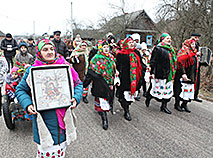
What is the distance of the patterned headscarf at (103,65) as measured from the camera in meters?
3.85

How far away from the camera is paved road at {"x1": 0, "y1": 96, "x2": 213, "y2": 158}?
9.98 ft

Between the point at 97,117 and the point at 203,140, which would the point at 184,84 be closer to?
the point at 203,140

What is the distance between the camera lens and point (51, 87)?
1871 mm

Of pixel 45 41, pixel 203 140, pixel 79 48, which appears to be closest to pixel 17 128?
pixel 45 41

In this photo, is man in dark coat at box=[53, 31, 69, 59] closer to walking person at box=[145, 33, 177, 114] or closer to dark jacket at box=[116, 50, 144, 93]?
dark jacket at box=[116, 50, 144, 93]

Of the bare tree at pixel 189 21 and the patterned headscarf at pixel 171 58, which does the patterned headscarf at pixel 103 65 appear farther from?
the bare tree at pixel 189 21

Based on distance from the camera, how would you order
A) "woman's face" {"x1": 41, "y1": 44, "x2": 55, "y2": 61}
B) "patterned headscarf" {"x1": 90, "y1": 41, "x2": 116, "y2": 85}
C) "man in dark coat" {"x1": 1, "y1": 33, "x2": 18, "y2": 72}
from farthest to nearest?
"man in dark coat" {"x1": 1, "y1": 33, "x2": 18, "y2": 72}, "patterned headscarf" {"x1": 90, "y1": 41, "x2": 116, "y2": 85}, "woman's face" {"x1": 41, "y1": 44, "x2": 55, "y2": 61}

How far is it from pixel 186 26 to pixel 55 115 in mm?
9076

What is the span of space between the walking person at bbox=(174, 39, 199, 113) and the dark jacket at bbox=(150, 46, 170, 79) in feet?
1.48

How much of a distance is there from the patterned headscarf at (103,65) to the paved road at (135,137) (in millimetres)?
1088

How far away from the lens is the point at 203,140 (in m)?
3.51

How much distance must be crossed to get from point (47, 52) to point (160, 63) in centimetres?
328

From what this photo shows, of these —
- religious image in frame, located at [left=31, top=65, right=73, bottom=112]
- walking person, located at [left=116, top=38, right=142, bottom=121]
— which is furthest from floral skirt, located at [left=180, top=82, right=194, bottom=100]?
religious image in frame, located at [left=31, top=65, right=73, bottom=112]

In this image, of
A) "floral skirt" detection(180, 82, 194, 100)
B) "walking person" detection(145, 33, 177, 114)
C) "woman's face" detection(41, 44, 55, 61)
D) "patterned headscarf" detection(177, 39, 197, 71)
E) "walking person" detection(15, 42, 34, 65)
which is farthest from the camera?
"floral skirt" detection(180, 82, 194, 100)
